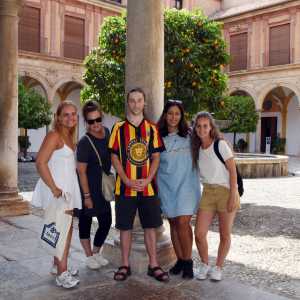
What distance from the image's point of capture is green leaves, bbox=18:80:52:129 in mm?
17734

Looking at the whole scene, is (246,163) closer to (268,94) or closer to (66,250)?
(66,250)

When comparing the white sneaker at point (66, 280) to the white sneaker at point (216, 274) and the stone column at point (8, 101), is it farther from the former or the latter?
the stone column at point (8, 101)

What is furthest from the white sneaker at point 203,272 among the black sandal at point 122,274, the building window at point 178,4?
the building window at point 178,4

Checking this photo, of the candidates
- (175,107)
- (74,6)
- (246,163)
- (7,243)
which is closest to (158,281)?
(175,107)

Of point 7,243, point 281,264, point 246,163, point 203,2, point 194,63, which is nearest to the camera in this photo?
point 281,264

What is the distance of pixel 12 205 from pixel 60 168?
3365 mm

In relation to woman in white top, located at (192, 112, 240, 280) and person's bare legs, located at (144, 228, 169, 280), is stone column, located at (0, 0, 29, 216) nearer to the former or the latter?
person's bare legs, located at (144, 228, 169, 280)

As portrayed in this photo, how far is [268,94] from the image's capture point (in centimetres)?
2736

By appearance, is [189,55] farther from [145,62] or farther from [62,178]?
[62,178]

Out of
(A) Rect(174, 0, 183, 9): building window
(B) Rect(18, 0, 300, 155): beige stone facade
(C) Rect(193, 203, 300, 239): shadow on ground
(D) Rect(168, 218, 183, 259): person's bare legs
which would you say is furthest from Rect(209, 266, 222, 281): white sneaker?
(A) Rect(174, 0, 183, 9): building window

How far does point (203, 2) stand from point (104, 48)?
2215cm

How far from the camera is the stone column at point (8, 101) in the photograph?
6.58 metres

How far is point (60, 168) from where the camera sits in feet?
11.8

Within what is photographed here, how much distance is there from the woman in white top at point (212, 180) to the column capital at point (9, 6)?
159 inches
